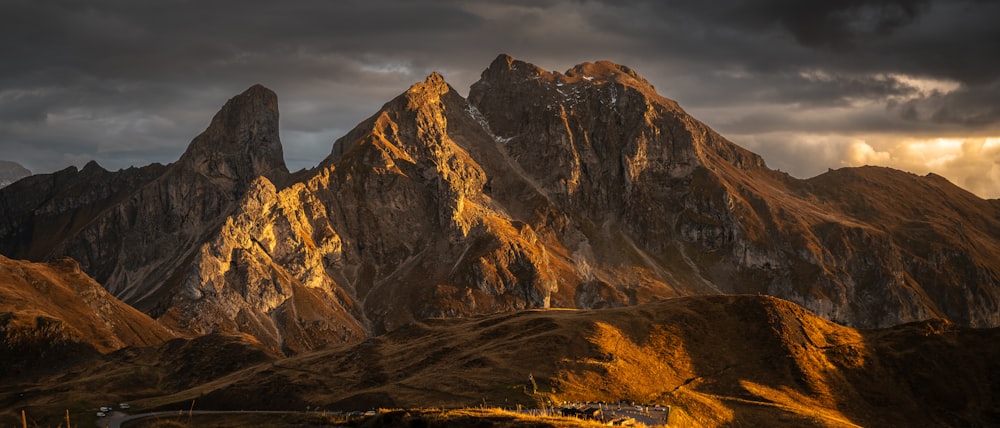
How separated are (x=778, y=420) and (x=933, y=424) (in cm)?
4056

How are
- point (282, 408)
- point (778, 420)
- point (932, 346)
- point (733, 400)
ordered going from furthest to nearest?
point (932, 346), point (282, 408), point (733, 400), point (778, 420)

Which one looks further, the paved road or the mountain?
the paved road

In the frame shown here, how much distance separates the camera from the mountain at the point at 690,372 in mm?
150750

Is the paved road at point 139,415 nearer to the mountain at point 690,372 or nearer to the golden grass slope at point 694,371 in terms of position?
the mountain at point 690,372

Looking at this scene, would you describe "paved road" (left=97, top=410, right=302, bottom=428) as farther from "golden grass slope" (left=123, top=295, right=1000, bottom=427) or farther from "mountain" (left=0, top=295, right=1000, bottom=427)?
"golden grass slope" (left=123, top=295, right=1000, bottom=427)

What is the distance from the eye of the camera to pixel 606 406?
430 feet

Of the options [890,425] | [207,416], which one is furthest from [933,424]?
[207,416]

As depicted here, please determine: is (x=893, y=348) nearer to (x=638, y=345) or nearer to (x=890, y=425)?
(x=890, y=425)

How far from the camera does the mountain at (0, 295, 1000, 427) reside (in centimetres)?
15075

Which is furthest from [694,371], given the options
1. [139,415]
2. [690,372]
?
[139,415]

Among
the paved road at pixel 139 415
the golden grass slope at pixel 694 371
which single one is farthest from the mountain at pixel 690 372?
the paved road at pixel 139 415

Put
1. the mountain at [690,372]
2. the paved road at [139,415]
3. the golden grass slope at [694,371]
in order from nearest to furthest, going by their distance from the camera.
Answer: the mountain at [690,372] < the golden grass slope at [694,371] < the paved road at [139,415]

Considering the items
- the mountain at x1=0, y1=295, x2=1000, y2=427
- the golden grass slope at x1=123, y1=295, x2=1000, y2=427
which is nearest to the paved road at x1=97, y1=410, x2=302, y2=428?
the mountain at x1=0, y1=295, x2=1000, y2=427

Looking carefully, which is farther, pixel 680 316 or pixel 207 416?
pixel 680 316
